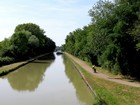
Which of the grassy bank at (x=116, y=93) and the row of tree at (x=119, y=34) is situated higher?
the row of tree at (x=119, y=34)

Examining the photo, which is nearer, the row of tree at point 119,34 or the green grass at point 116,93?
the green grass at point 116,93

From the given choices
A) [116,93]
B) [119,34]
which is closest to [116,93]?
[116,93]

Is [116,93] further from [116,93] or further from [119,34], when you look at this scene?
[119,34]

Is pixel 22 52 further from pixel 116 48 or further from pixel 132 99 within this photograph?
pixel 132 99

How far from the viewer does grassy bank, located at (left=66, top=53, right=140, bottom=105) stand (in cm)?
2089

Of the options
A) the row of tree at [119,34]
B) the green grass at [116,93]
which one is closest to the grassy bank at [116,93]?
the green grass at [116,93]

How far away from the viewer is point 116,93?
79.5 feet

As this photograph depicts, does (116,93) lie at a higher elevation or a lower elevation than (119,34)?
lower

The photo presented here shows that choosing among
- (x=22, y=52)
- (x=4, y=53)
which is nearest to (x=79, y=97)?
(x=4, y=53)

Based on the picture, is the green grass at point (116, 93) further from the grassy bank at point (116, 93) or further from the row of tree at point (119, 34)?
the row of tree at point (119, 34)

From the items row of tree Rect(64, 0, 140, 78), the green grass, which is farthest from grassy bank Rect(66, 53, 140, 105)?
row of tree Rect(64, 0, 140, 78)

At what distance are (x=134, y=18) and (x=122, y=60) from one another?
5.57 metres

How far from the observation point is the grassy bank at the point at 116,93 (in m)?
20.9

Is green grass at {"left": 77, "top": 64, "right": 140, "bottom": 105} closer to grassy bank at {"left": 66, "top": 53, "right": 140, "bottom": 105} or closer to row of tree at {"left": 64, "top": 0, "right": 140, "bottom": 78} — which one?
grassy bank at {"left": 66, "top": 53, "right": 140, "bottom": 105}
